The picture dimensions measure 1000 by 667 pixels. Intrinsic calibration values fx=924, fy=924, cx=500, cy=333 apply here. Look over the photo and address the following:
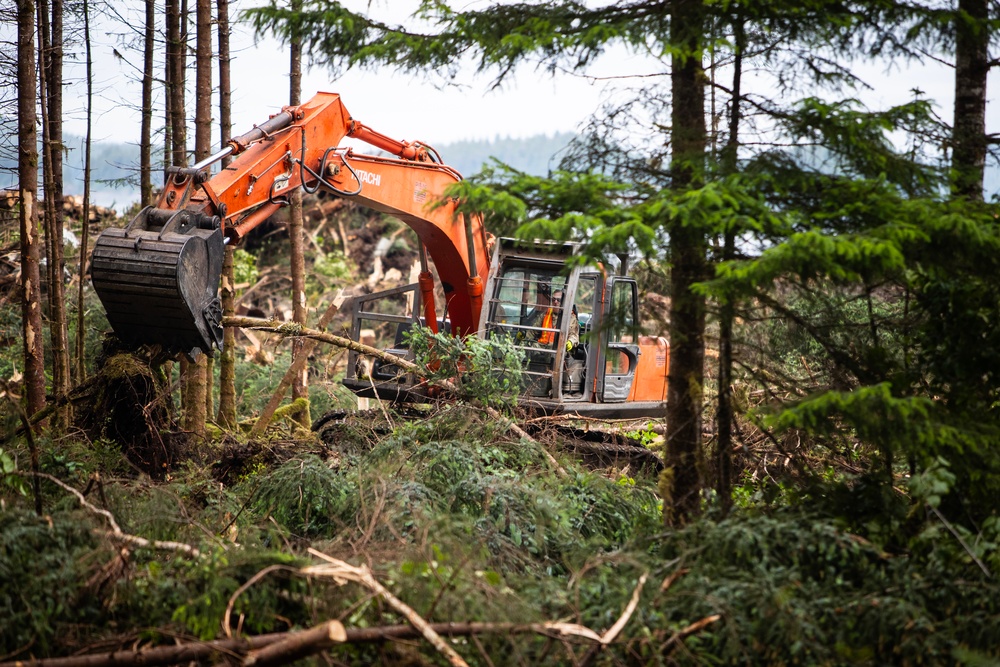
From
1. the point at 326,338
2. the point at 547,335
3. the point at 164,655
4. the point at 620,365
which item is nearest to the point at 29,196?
the point at 326,338

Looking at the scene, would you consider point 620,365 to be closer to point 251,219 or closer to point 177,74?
point 251,219

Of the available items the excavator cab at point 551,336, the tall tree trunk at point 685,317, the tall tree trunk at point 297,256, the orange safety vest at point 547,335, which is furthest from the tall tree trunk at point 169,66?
the tall tree trunk at point 685,317

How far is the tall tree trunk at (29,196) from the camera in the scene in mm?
8062

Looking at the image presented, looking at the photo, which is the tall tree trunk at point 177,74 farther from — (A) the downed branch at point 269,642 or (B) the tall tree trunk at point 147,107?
(A) the downed branch at point 269,642

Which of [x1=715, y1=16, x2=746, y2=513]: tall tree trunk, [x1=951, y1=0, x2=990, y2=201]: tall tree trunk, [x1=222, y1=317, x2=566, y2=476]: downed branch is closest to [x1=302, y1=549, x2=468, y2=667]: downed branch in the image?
[x1=715, y1=16, x2=746, y2=513]: tall tree trunk

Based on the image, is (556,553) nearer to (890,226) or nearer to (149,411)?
(890,226)

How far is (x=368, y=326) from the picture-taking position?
19000 mm

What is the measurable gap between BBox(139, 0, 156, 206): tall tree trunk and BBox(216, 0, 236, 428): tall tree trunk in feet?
2.63

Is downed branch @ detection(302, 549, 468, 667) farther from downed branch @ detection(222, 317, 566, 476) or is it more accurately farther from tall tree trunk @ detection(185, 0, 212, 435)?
tall tree trunk @ detection(185, 0, 212, 435)

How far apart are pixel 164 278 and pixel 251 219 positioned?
1.80 m

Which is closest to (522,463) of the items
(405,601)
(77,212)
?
(405,601)

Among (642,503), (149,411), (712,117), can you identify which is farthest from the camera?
(149,411)

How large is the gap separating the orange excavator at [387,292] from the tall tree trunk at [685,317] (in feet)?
1.86

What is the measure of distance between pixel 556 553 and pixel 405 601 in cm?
192
